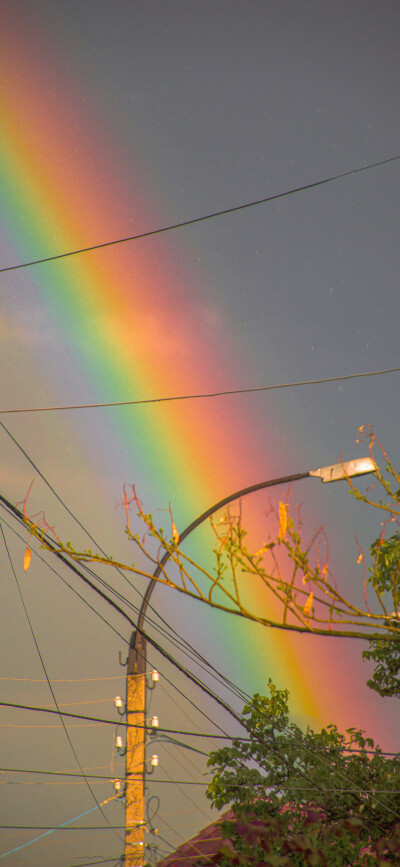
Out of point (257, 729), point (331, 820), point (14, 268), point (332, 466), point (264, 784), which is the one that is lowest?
point (331, 820)

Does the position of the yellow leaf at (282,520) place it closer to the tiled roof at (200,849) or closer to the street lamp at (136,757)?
the tiled roof at (200,849)

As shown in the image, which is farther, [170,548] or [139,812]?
[139,812]

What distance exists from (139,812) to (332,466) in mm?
3963

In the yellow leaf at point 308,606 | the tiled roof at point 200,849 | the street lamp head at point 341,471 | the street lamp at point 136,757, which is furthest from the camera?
the street lamp at point 136,757

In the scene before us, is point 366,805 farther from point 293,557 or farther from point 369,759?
point 293,557

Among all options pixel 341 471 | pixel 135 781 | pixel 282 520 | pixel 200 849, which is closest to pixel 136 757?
pixel 135 781

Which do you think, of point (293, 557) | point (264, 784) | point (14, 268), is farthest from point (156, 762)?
point (293, 557)

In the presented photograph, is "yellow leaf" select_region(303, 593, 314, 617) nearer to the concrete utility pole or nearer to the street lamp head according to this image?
the street lamp head

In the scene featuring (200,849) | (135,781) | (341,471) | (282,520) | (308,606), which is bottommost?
(308,606)

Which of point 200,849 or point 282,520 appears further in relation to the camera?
point 200,849

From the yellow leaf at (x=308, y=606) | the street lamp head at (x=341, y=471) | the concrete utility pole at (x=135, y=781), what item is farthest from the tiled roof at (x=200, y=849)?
the street lamp head at (x=341, y=471)

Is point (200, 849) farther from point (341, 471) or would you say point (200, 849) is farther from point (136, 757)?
point (341, 471)

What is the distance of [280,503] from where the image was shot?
9.90ft

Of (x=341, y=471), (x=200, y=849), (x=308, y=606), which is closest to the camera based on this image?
(x=308, y=606)
